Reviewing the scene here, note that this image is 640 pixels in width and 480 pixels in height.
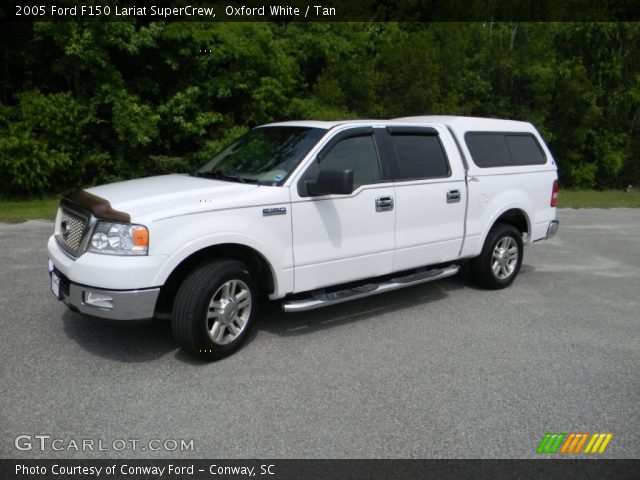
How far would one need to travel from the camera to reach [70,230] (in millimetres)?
4746

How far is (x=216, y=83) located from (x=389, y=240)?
1136cm

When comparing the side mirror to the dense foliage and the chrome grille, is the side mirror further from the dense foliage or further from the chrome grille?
the dense foliage

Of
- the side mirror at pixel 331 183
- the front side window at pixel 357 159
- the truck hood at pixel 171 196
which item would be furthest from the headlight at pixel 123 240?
the front side window at pixel 357 159

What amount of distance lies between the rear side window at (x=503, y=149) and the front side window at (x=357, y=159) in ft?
5.15

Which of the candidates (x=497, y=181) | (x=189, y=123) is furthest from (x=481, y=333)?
(x=189, y=123)

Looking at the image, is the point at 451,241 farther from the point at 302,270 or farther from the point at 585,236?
the point at 585,236

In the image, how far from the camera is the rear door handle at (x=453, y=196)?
20.1 feet

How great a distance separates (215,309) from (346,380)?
1.18 metres

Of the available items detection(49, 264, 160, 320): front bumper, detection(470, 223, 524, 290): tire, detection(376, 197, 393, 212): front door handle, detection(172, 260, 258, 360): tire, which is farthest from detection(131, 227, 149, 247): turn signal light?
detection(470, 223, 524, 290): tire

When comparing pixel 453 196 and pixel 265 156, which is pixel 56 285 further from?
pixel 453 196

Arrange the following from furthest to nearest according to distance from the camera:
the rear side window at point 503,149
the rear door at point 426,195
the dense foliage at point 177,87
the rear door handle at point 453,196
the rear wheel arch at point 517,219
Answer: the dense foliage at point 177,87 < the rear wheel arch at point 517,219 < the rear side window at point 503,149 < the rear door handle at point 453,196 < the rear door at point 426,195

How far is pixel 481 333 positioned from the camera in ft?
17.9

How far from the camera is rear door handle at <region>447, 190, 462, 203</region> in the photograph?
6137 millimetres

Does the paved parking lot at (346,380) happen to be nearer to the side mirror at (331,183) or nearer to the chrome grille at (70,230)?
the chrome grille at (70,230)
